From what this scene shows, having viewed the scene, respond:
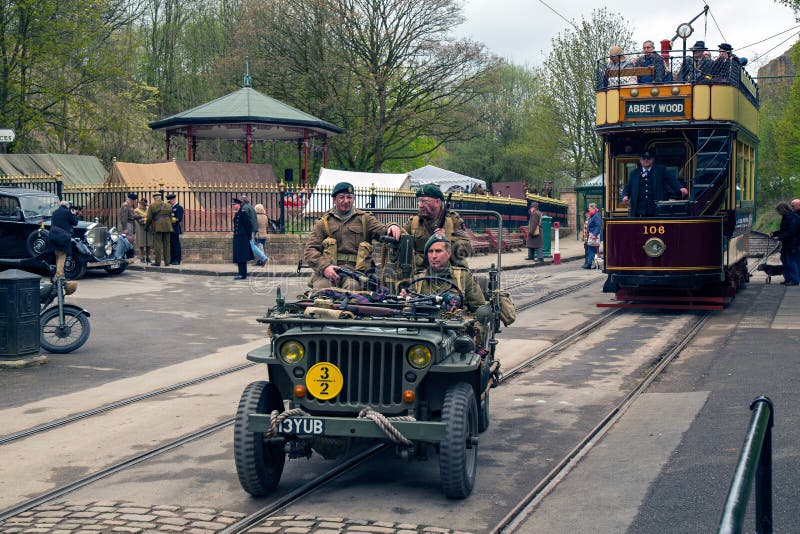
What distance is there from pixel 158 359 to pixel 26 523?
6211 mm

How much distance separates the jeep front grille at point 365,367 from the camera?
6.00m

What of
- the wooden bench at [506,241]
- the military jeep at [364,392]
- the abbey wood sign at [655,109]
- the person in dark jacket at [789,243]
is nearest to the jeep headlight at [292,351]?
the military jeep at [364,392]

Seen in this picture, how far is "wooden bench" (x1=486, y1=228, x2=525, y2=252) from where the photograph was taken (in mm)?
32250

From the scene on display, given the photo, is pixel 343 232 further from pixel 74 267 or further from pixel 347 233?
pixel 74 267

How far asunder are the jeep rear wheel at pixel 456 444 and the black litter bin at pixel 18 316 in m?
6.80

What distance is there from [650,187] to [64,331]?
943cm

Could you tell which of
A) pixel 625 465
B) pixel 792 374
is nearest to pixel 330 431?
pixel 625 465

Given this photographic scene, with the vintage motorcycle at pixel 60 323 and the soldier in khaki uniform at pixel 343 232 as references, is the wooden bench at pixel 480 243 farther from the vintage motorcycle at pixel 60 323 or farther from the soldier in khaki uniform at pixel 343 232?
the soldier in khaki uniform at pixel 343 232

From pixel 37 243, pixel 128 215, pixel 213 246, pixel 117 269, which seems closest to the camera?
pixel 37 243

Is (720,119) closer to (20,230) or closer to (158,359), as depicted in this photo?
(158,359)

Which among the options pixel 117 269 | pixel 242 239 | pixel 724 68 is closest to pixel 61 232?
pixel 117 269

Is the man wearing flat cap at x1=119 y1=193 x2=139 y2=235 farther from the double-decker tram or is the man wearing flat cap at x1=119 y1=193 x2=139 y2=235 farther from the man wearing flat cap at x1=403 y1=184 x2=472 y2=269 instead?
the man wearing flat cap at x1=403 y1=184 x2=472 y2=269

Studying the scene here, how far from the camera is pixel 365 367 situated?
6047 mm

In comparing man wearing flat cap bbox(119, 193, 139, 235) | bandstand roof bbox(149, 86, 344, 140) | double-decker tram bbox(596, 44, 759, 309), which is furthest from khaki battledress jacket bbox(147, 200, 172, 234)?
double-decker tram bbox(596, 44, 759, 309)
